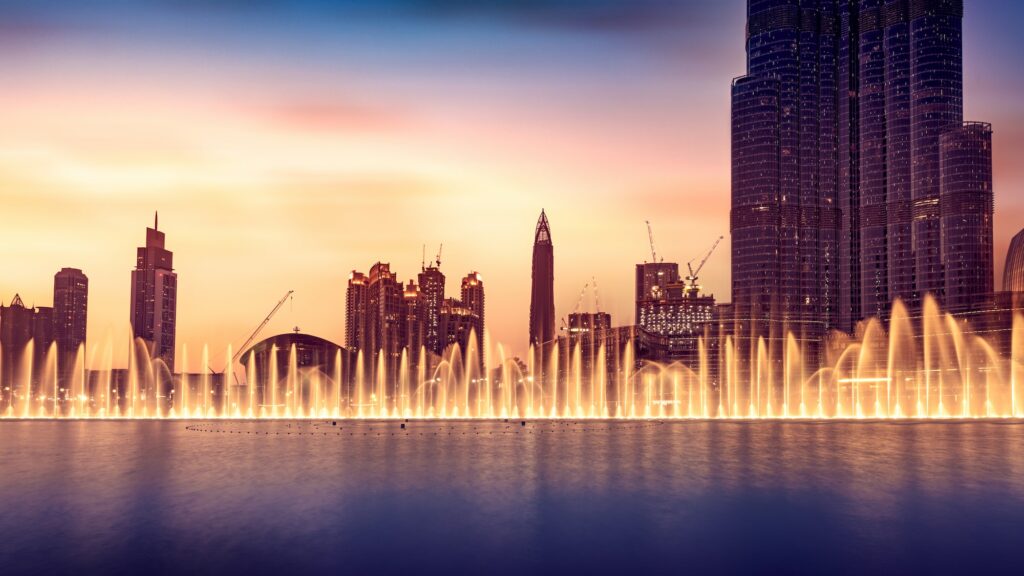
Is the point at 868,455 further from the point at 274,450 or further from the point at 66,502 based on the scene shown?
the point at 66,502

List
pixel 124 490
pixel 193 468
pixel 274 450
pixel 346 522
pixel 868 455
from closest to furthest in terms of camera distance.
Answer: pixel 346 522 → pixel 124 490 → pixel 193 468 → pixel 868 455 → pixel 274 450

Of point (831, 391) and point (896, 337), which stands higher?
point (896, 337)

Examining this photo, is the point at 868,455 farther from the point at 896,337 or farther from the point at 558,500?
the point at 896,337

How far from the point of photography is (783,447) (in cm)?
5091

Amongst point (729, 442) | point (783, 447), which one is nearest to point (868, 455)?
point (783, 447)

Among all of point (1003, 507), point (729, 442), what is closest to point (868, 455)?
point (729, 442)

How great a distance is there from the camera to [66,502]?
106 feet

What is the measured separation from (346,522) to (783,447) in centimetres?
3208

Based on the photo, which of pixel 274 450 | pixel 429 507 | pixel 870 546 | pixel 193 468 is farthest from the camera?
pixel 274 450

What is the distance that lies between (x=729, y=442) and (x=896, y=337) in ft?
493

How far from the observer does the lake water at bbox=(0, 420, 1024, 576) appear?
22.9m

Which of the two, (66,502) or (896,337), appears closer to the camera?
(66,502)

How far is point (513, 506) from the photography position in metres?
30.6

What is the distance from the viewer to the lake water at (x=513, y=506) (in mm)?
22922
